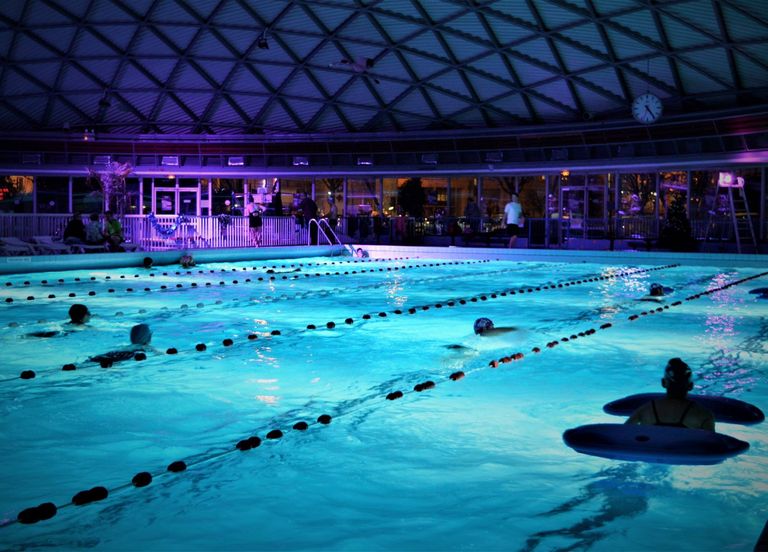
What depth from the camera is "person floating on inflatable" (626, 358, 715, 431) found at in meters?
4.61

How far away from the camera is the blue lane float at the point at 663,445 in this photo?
166 inches

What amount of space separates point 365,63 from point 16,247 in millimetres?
12838

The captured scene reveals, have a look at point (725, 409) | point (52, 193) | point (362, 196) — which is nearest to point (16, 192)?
point (52, 193)

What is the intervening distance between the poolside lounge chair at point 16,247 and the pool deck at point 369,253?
3.21ft

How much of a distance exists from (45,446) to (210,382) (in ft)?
6.34

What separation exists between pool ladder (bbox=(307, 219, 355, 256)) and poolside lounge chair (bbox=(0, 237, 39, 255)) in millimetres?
9214

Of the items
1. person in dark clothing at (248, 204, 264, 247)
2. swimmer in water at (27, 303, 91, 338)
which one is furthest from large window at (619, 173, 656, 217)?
swimmer in water at (27, 303, 91, 338)

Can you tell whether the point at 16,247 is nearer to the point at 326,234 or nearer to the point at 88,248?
the point at 88,248

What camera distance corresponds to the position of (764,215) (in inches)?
1003

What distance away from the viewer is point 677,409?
4637 mm

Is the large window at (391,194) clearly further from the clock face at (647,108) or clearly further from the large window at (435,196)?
the clock face at (647,108)

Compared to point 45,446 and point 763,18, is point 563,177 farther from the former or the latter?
point 45,446

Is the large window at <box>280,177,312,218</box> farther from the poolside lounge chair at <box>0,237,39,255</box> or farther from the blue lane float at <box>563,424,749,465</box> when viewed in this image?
the blue lane float at <box>563,424,749,465</box>

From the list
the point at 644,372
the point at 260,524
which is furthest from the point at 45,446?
the point at 644,372
